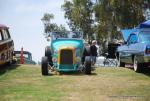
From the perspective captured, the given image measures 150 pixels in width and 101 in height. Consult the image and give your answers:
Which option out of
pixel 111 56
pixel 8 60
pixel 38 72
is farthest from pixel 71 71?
pixel 111 56

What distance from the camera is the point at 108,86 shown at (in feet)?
43.8

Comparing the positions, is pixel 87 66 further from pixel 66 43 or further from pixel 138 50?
pixel 138 50

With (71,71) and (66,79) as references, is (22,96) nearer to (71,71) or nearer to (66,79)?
(66,79)

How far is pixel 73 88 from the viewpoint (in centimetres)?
1291

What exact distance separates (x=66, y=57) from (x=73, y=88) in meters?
4.52

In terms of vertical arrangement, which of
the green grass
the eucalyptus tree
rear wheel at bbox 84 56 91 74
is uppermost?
the eucalyptus tree

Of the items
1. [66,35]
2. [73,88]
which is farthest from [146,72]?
[73,88]

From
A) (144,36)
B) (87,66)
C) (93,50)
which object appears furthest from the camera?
(93,50)

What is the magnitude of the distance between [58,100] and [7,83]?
11.9 feet

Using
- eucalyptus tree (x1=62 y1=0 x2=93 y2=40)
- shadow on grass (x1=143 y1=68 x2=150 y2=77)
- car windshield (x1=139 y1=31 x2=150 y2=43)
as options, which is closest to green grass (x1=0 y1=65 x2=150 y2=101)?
shadow on grass (x1=143 y1=68 x2=150 y2=77)

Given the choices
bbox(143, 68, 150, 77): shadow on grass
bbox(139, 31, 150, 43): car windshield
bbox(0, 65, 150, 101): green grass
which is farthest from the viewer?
bbox(139, 31, 150, 43): car windshield

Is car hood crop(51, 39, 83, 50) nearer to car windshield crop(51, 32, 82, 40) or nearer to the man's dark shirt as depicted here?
car windshield crop(51, 32, 82, 40)

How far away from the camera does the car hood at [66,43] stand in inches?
696

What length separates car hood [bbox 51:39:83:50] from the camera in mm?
17689
